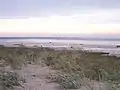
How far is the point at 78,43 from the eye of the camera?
12.8 ft

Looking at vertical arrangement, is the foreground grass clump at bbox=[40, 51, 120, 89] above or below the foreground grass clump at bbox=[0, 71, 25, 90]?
above

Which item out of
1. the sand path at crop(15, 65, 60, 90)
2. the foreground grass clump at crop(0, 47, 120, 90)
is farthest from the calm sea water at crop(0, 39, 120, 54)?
the sand path at crop(15, 65, 60, 90)

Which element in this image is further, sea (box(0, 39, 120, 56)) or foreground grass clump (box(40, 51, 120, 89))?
sea (box(0, 39, 120, 56))

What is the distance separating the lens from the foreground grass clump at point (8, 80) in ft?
11.5

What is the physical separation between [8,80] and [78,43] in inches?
43.9

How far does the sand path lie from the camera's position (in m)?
3.49

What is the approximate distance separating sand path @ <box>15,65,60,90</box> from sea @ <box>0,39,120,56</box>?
396 millimetres

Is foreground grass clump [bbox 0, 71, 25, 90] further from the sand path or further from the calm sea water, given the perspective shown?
the calm sea water

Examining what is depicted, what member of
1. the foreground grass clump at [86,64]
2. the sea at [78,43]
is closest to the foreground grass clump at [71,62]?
the foreground grass clump at [86,64]

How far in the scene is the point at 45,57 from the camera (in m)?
3.80

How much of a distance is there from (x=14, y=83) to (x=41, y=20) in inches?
40.5

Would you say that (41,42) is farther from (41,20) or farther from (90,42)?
(90,42)

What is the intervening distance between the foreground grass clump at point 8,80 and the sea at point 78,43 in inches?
19.0

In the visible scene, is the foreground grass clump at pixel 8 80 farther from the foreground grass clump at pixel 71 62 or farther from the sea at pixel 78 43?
the sea at pixel 78 43
